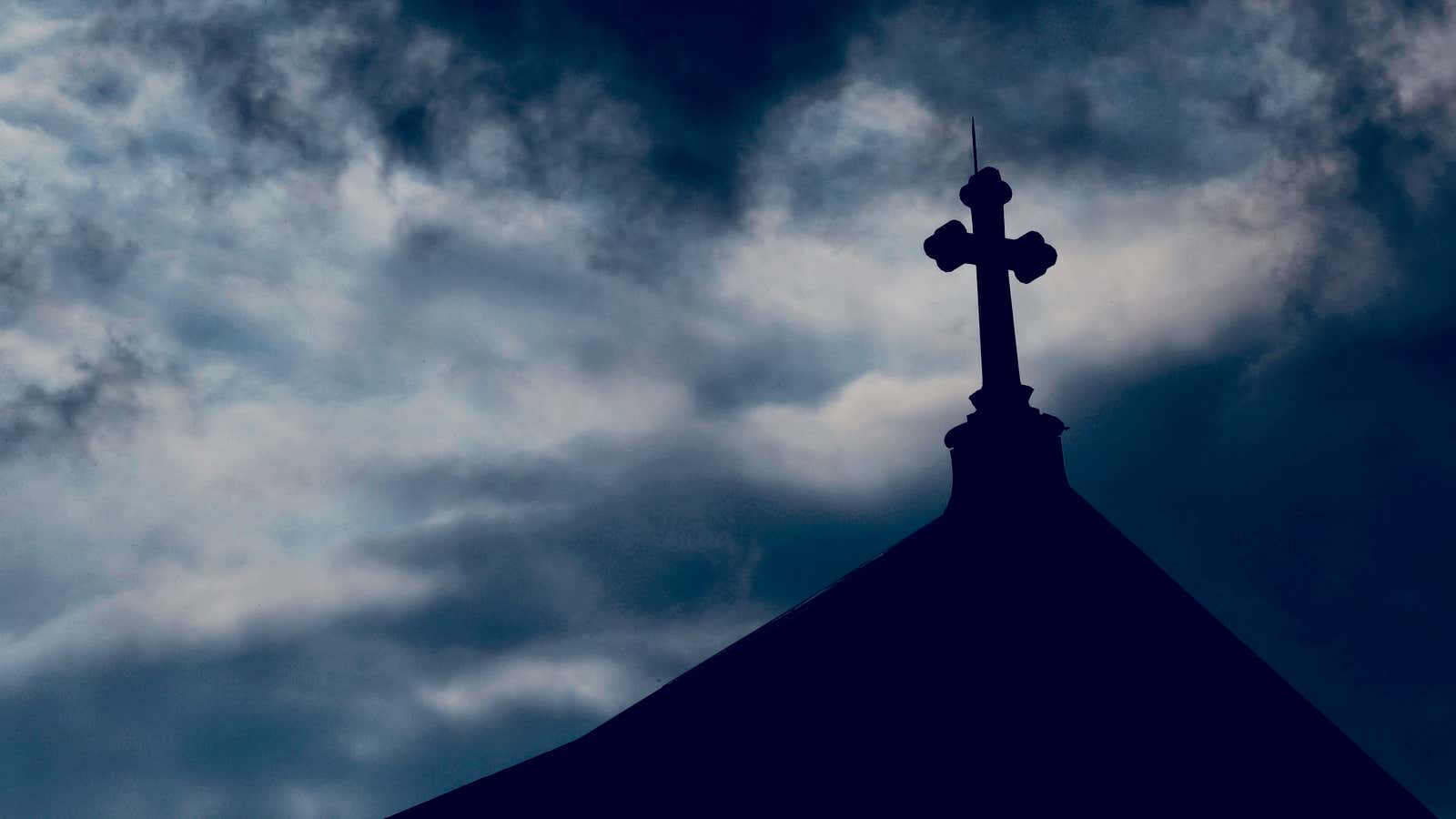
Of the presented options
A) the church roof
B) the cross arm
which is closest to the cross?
the cross arm

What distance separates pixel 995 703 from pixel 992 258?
4006 millimetres

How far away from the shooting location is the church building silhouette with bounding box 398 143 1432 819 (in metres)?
7.68

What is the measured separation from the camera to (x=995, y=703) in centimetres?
774

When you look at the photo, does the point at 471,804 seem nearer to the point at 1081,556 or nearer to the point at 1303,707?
the point at 1081,556

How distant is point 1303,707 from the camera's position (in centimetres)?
867

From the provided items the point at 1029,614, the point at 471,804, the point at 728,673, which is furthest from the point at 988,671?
the point at 471,804

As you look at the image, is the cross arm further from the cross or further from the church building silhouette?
the church building silhouette

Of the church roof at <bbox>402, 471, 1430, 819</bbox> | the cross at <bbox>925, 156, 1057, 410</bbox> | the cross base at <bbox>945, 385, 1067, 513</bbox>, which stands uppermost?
the cross at <bbox>925, 156, 1057, 410</bbox>

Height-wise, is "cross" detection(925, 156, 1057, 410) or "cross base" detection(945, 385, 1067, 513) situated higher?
"cross" detection(925, 156, 1057, 410)

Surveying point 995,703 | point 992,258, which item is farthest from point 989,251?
point 995,703

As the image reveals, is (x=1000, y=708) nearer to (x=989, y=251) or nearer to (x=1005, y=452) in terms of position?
(x=1005, y=452)

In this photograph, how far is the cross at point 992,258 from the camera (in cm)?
966

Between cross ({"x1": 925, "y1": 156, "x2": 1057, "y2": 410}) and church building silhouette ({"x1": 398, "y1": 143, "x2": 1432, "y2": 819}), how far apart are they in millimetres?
229

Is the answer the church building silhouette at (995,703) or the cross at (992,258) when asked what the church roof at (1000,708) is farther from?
the cross at (992,258)
